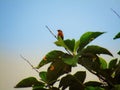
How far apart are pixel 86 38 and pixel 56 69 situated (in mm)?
232

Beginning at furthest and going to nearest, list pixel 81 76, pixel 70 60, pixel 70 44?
pixel 81 76 < pixel 70 44 < pixel 70 60

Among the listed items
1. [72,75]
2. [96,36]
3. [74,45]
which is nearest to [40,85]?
[72,75]

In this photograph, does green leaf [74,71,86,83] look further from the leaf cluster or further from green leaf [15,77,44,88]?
green leaf [15,77,44,88]

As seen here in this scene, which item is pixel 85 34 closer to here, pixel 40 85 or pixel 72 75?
pixel 72 75

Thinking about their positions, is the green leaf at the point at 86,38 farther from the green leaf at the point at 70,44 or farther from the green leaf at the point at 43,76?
the green leaf at the point at 43,76

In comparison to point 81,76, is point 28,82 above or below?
above

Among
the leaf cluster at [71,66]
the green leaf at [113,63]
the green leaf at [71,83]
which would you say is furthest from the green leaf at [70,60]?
the green leaf at [113,63]

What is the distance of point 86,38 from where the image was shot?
1.23 metres

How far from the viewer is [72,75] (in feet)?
4.05

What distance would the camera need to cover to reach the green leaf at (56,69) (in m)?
1.22

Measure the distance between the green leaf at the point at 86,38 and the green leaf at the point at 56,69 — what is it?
12 cm

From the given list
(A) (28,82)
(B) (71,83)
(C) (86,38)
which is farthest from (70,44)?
(A) (28,82)

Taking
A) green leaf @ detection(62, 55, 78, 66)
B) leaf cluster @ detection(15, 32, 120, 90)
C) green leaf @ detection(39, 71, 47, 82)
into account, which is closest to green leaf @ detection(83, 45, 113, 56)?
leaf cluster @ detection(15, 32, 120, 90)

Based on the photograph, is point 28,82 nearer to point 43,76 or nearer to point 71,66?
point 43,76
